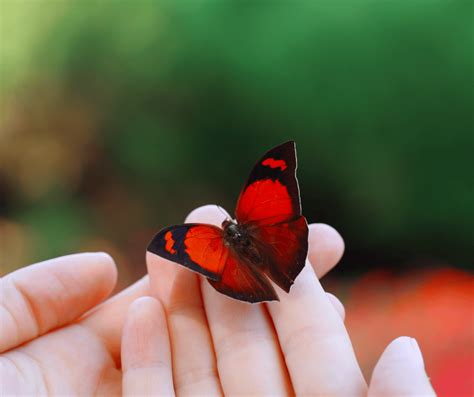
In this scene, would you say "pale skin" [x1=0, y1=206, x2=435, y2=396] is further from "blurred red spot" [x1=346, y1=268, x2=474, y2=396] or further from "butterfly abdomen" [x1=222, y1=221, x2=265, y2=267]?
"blurred red spot" [x1=346, y1=268, x2=474, y2=396]

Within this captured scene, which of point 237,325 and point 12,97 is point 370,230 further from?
point 12,97

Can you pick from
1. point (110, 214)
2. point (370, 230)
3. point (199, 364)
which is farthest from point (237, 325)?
point (110, 214)

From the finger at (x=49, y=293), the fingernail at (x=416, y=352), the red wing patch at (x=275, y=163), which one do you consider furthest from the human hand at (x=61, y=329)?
the fingernail at (x=416, y=352)

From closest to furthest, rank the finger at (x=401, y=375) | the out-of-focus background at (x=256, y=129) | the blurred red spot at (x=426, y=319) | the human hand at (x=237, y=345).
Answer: the finger at (x=401, y=375) < the human hand at (x=237, y=345) < the blurred red spot at (x=426, y=319) < the out-of-focus background at (x=256, y=129)

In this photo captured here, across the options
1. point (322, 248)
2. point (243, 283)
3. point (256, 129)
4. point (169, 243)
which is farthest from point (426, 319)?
point (169, 243)

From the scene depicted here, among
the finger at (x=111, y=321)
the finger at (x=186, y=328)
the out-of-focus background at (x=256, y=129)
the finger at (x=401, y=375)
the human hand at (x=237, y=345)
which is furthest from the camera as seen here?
the out-of-focus background at (x=256, y=129)

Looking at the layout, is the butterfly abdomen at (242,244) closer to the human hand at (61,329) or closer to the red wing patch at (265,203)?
the red wing patch at (265,203)

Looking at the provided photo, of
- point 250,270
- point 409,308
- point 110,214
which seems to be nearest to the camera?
point 250,270
